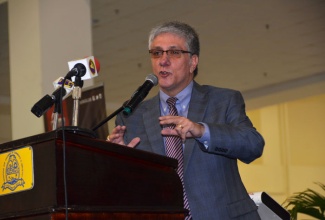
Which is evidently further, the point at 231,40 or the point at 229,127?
the point at 231,40

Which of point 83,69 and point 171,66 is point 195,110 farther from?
point 83,69

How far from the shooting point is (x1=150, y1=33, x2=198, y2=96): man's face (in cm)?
311

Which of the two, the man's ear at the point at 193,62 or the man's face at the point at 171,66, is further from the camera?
the man's ear at the point at 193,62

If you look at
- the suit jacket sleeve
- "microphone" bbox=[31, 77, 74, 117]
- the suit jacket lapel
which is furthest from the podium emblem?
the suit jacket lapel

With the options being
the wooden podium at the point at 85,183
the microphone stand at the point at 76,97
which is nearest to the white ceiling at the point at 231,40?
the microphone stand at the point at 76,97

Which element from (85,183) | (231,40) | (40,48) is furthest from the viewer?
(231,40)

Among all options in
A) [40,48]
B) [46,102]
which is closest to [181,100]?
[46,102]

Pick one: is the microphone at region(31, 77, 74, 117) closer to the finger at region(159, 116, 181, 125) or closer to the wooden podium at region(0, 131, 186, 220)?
the wooden podium at region(0, 131, 186, 220)

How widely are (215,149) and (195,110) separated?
392mm

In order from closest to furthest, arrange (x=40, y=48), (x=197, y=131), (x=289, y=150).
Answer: (x=197, y=131), (x=40, y=48), (x=289, y=150)

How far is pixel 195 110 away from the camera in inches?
120

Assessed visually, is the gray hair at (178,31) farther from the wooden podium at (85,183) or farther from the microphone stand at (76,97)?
the wooden podium at (85,183)

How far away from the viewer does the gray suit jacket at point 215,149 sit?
276cm

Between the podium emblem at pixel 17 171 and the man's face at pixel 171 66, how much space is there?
118cm
